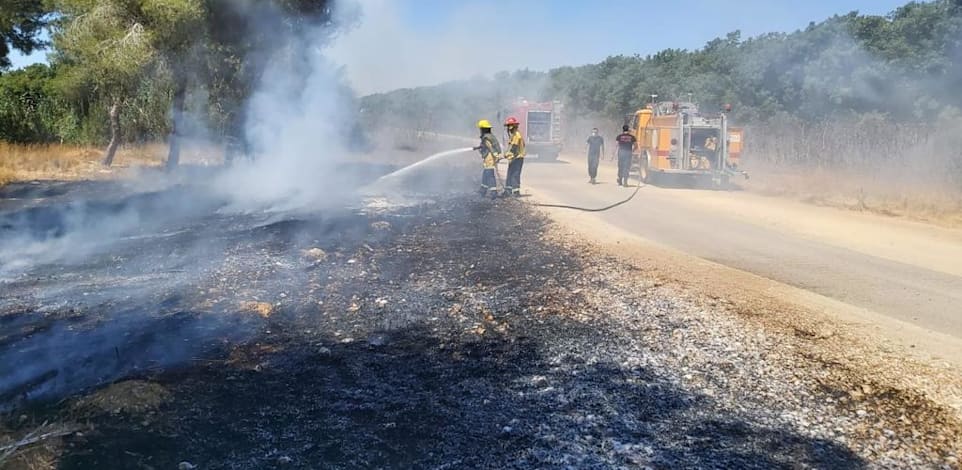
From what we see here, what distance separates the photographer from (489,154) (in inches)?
563

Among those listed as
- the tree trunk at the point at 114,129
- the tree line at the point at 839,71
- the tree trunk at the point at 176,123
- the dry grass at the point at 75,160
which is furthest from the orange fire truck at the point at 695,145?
the tree trunk at the point at 114,129

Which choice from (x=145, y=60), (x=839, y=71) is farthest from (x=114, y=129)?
(x=839, y=71)

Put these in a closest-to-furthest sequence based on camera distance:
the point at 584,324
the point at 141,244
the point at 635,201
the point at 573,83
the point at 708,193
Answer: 1. the point at 584,324
2. the point at 141,244
3. the point at 635,201
4. the point at 708,193
5. the point at 573,83

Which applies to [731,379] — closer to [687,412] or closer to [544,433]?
[687,412]

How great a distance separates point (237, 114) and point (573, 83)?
3272cm

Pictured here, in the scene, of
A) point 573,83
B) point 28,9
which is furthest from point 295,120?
point 573,83

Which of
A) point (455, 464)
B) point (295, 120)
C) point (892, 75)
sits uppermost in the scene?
point (892, 75)

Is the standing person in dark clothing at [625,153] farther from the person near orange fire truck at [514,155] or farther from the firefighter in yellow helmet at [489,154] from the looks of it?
the firefighter in yellow helmet at [489,154]

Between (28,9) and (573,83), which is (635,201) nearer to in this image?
(28,9)

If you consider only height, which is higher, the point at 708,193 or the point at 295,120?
the point at 295,120

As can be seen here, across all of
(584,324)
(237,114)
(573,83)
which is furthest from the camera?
(573,83)

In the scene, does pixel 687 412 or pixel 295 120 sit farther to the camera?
pixel 295 120

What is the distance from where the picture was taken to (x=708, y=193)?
16.7 m

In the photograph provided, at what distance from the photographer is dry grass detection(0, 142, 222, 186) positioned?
659 inches
